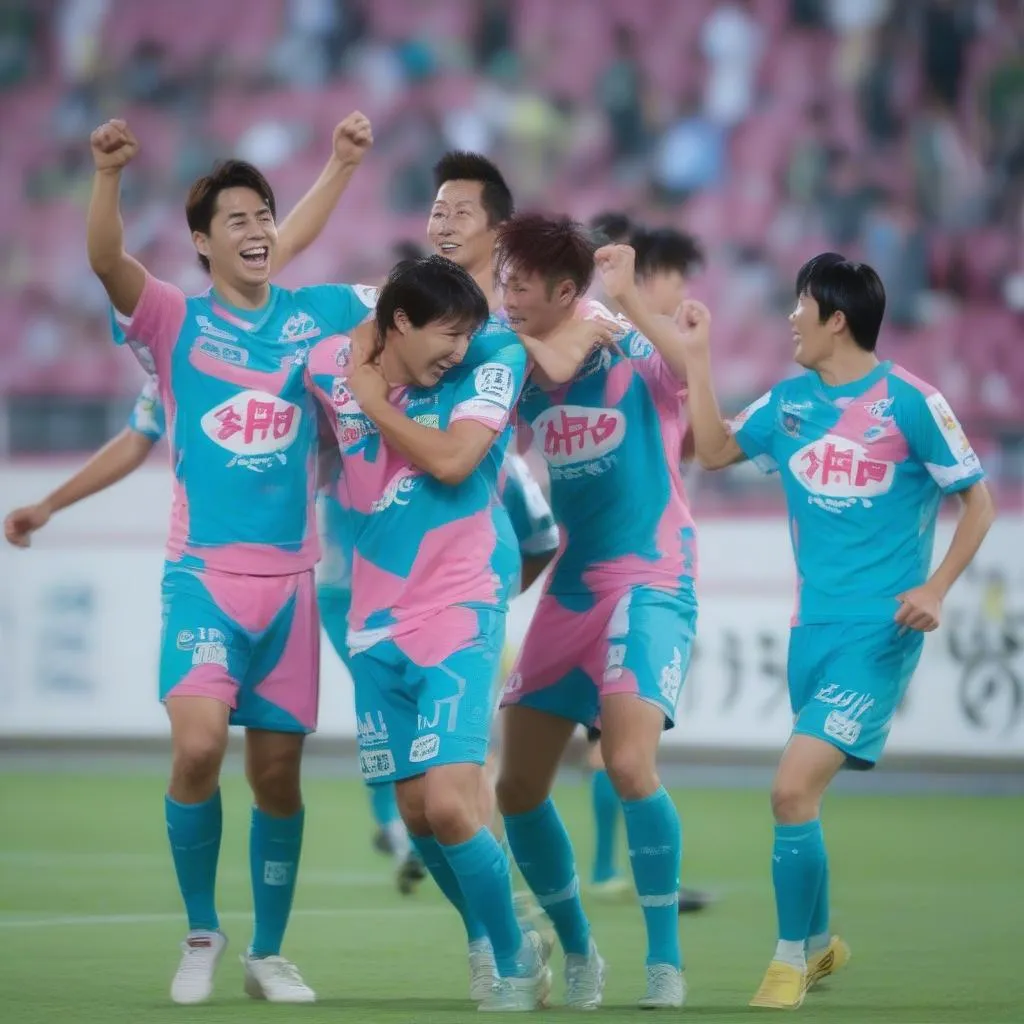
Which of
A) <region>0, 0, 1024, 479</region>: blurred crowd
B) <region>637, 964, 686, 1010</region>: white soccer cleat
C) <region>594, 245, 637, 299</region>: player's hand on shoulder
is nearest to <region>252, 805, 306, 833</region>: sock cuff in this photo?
Answer: <region>637, 964, 686, 1010</region>: white soccer cleat

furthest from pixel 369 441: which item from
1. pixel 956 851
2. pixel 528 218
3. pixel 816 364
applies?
pixel 956 851

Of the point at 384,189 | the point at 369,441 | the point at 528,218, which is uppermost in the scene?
the point at 384,189

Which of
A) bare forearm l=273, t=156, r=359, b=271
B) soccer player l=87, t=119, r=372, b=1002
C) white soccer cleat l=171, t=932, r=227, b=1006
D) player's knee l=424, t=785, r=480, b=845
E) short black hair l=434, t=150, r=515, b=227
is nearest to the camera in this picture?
player's knee l=424, t=785, r=480, b=845

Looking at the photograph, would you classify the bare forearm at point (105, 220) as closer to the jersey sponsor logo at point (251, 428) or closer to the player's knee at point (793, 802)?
the jersey sponsor logo at point (251, 428)

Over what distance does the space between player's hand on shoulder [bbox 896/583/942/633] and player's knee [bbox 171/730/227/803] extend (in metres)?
1.83

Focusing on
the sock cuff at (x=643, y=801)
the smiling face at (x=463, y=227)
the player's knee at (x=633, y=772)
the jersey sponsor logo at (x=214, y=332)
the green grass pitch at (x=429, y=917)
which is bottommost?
the green grass pitch at (x=429, y=917)

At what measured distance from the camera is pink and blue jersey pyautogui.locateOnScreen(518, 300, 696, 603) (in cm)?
552

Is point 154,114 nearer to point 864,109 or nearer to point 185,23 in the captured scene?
point 185,23

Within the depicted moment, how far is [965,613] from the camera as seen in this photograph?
11234 mm

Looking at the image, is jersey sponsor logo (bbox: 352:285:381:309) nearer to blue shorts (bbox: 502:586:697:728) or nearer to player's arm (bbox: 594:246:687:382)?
player's arm (bbox: 594:246:687:382)

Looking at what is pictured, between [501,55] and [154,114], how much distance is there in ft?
10.2

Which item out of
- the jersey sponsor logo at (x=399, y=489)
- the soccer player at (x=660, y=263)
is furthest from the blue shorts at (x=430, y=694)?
the soccer player at (x=660, y=263)

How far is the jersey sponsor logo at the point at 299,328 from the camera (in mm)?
5527

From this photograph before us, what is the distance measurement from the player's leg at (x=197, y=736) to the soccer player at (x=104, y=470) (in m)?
0.99
